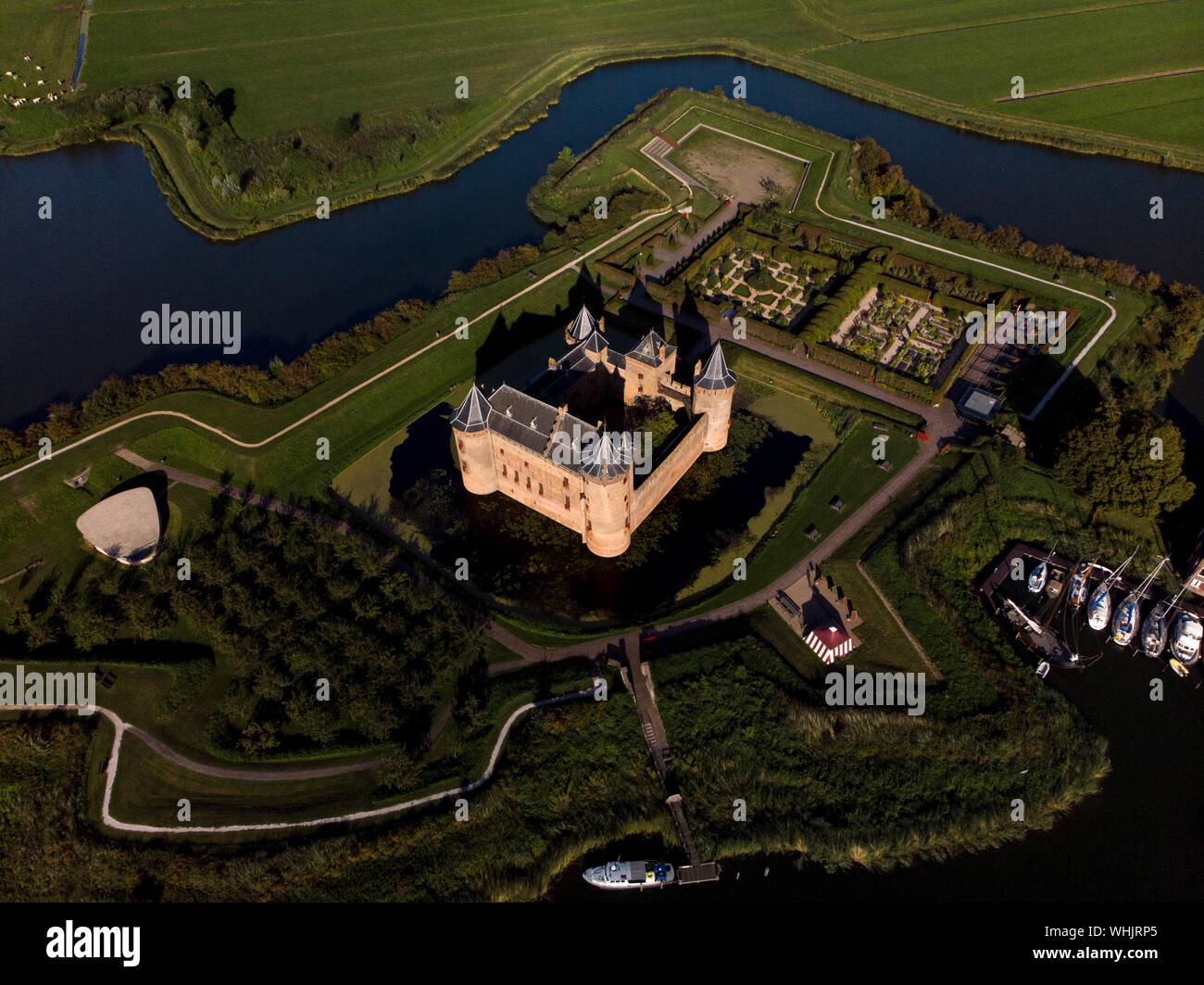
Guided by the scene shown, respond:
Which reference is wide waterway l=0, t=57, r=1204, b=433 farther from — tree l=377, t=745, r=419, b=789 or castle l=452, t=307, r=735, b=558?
tree l=377, t=745, r=419, b=789

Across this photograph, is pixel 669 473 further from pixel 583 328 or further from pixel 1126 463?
pixel 1126 463

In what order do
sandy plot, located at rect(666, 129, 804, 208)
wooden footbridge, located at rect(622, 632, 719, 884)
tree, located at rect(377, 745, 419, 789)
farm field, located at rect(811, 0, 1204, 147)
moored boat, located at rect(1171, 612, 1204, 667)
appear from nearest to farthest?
wooden footbridge, located at rect(622, 632, 719, 884)
tree, located at rect(377, 745, 419, 789)
moored boat, located at rect(1171, 612, 1204, 667)
sandy plot, located at rect(666, 129, 804, 208)
farm field, located at rect(811, 0, 1204, 147)

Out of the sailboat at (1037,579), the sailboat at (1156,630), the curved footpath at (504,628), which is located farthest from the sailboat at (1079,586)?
the curved footpath at (504,628)

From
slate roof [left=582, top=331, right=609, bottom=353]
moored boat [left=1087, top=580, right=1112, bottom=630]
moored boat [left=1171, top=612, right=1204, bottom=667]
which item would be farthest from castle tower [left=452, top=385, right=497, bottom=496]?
moored boat [left=1171, top=612, right=1204, bottom=667]

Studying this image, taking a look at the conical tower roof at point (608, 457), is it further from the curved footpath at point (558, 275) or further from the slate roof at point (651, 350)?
the curved footpath at point (558, 275)

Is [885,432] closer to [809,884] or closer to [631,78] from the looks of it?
[809,884]

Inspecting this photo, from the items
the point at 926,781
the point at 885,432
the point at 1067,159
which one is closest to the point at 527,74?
the point at 1067,159

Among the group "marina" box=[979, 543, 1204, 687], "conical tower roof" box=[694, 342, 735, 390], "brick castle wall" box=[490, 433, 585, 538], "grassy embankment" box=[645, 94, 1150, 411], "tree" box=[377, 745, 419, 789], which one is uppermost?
"grassy embankment" box=[645, 94, 1150, 411]
